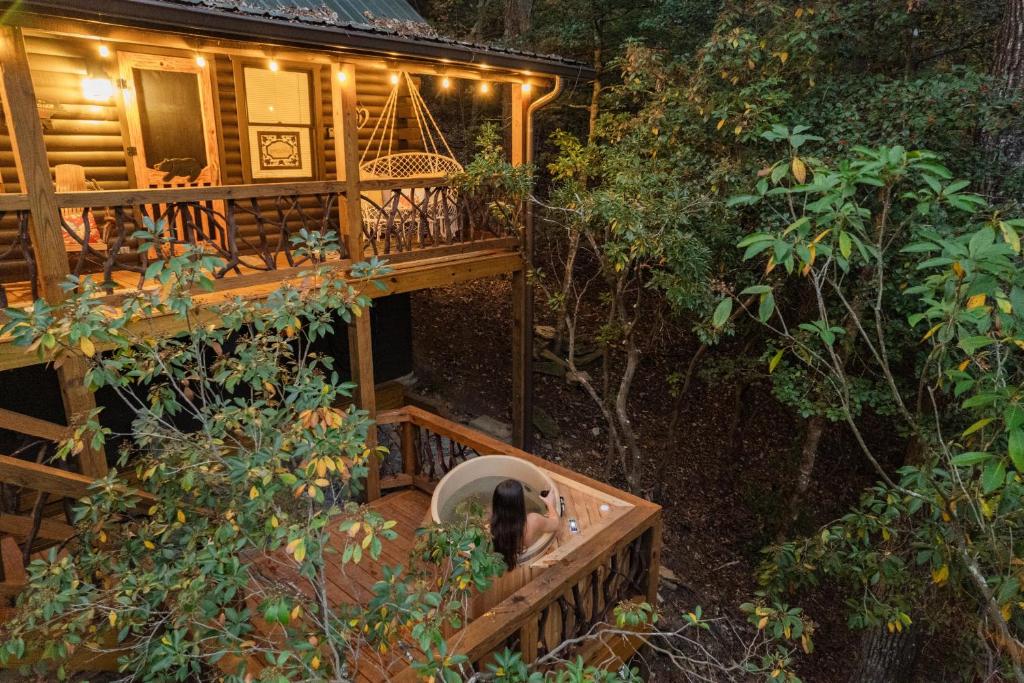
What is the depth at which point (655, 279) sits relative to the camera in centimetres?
623

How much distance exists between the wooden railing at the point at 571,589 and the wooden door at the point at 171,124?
4.80 metres

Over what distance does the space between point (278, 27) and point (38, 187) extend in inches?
78.1

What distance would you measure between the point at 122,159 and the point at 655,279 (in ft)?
20.6

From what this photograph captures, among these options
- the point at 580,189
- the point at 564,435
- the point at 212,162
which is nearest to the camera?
the point at 580,189

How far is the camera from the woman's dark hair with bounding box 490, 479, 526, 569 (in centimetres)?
428

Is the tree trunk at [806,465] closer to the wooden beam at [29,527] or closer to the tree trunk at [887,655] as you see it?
the tree trunk at [887,655]

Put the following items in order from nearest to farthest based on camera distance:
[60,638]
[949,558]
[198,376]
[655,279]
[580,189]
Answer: [60,638], [949,558], [198,376], [655,279], [580,189]

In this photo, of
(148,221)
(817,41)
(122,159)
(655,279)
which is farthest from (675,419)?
(122,159)

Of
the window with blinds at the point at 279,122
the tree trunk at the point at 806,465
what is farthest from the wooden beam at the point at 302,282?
the tree trunk at the point at 806,465

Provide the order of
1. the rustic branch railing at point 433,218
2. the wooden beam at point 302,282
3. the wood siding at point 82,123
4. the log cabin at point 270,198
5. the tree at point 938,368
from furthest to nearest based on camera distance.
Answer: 1. the rustic branch railing at point 433,218
2. the wood siding at point 82,123
3. the wooden beam at point 302,282
4. the log cabin at point 270,198
5. the tree at point 938,368

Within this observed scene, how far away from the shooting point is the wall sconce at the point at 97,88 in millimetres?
6591

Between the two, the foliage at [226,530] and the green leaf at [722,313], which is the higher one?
the green leaf at [722,313]

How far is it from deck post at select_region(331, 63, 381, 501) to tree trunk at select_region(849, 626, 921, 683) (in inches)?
212

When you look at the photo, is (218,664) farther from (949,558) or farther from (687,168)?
(687,168)
